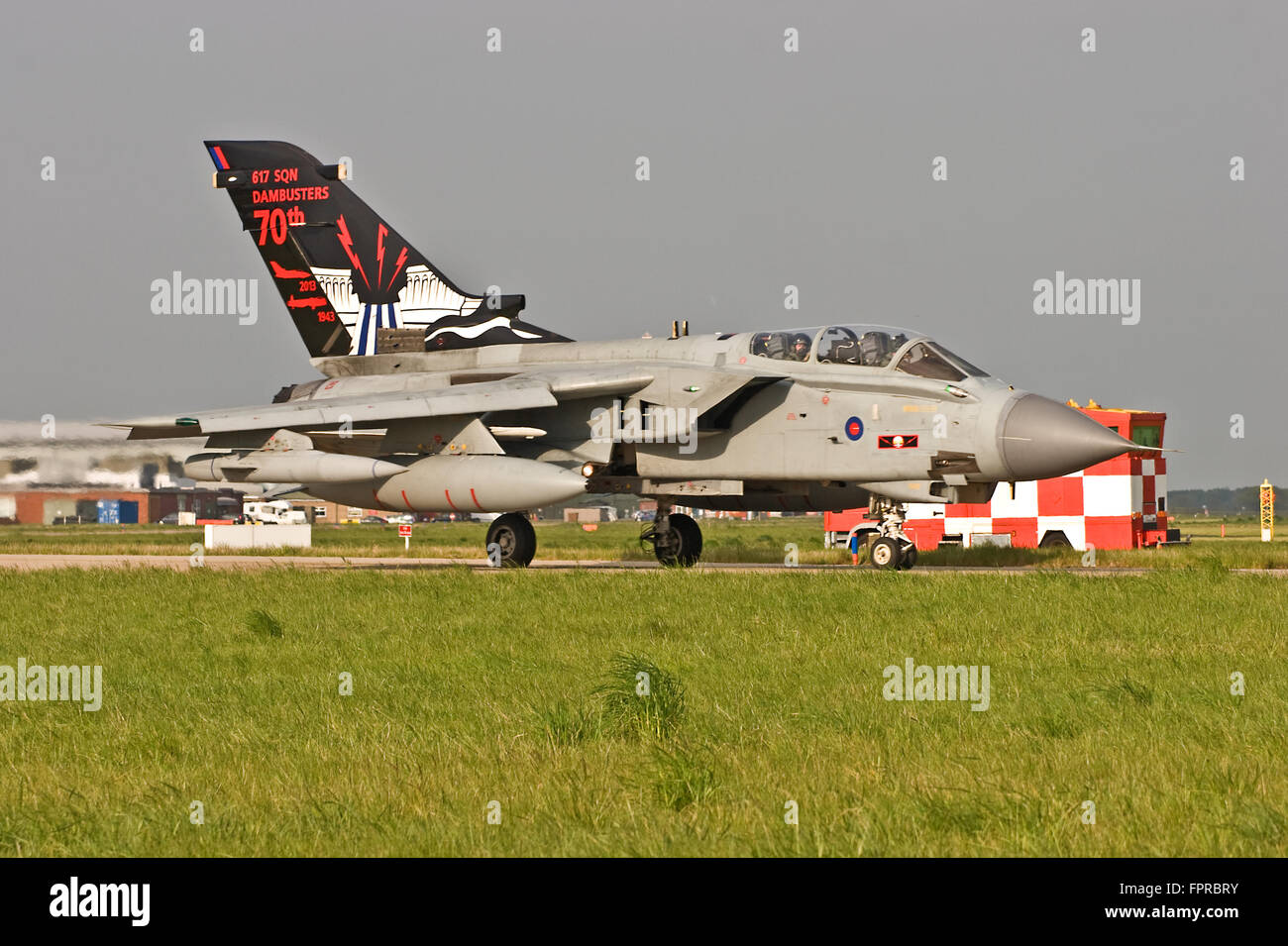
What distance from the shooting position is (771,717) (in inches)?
311

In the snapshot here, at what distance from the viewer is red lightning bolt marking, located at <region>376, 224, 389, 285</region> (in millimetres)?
25562

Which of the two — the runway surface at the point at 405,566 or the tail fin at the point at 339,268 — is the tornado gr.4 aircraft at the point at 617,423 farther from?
the runway surface at the point at 405,566

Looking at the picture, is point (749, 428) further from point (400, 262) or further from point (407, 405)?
point (400, 262)

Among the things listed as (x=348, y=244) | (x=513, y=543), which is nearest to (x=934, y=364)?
(x=513, y=543)

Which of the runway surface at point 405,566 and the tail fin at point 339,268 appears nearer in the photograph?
the runway surface at point 405,566

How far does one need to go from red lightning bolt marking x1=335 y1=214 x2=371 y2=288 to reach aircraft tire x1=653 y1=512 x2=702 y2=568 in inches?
285

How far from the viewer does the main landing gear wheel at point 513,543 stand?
23.0m

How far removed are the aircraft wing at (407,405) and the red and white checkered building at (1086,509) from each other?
7.25m

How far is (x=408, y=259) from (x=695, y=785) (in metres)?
20.6

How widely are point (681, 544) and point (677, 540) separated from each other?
0.10 m

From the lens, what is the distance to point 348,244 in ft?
84.5

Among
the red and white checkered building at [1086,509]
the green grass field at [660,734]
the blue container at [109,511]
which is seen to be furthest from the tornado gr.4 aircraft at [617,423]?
the blue container at [109,511]

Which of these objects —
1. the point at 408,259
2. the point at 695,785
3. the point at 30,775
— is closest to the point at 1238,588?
the point at 695,785
